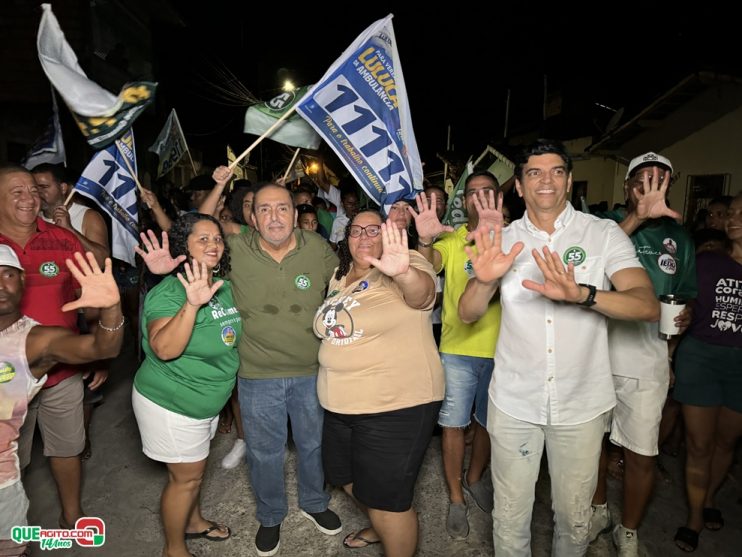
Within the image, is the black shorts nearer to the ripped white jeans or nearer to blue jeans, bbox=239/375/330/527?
the ripped white jeans

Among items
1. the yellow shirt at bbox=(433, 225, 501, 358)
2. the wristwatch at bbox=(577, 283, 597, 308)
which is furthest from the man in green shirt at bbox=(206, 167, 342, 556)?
the wristwatch at bbox=(577, 283, 597, 308)

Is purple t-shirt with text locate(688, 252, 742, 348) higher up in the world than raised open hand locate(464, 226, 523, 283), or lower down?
lower down

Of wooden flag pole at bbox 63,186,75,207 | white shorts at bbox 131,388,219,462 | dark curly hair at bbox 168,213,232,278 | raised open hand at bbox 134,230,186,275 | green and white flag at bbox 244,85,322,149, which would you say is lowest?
white shorts at bbox 131,388,219,462

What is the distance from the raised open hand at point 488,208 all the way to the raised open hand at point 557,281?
0.68 metres

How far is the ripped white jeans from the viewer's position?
232cm

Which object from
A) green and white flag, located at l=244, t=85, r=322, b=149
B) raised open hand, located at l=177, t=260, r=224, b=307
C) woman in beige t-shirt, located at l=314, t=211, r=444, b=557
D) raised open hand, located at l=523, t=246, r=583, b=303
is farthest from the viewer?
green and white flag, located at l=244, t=85, r=322, b=149

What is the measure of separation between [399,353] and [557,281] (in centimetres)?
92

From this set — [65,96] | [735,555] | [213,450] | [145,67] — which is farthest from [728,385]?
[145,67]

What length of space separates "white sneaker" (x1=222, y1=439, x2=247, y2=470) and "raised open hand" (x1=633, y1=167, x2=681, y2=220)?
3.69 meters

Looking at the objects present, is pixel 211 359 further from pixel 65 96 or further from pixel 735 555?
pixel 735 555

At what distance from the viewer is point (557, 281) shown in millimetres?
2066

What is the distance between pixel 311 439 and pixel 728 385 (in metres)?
2.87

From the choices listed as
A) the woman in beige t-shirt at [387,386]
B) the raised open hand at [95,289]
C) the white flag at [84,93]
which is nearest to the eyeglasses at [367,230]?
the woman in beige t-shirt at [387,386]

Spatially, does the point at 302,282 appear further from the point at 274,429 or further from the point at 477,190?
the point at 477,190
